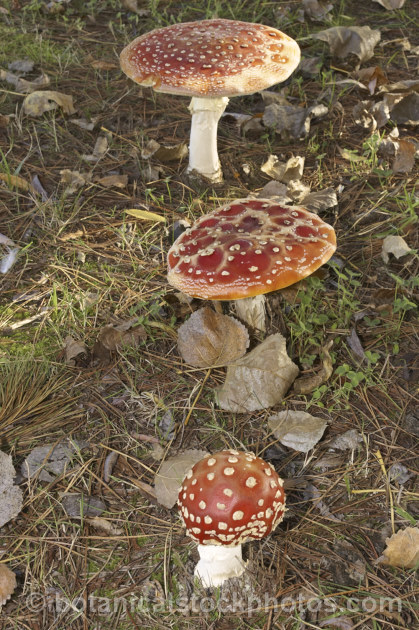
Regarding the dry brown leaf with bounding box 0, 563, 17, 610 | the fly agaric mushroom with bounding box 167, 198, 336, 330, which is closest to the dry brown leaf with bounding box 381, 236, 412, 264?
the fly agaric mushroom with bounding box 167, 198, 336, 330

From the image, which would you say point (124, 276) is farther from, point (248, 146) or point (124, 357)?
point (248, 146)


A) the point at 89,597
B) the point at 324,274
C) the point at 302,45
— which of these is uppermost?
Result: the point at 302,45

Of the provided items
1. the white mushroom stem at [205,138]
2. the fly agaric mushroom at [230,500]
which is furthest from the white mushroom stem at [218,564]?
the white mushroom stem at [205,138]

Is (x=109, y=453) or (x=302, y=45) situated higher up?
(x=302, y=45)

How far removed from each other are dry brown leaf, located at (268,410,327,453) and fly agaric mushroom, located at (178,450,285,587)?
0.50 meters

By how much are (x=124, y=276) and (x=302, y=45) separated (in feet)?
9.04

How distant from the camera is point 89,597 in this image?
8.25 ft

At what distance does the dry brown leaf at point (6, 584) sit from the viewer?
2514mm

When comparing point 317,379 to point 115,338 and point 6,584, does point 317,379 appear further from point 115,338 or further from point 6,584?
point 6,584

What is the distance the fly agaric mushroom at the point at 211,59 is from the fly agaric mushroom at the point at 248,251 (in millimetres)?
843

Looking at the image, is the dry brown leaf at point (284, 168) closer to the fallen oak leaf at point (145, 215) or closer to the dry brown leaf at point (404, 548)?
the fallen oak leaf at point (145, 215)

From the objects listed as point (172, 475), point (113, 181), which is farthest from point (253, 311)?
point (113, 181)

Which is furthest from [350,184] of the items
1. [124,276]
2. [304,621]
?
[304,621]

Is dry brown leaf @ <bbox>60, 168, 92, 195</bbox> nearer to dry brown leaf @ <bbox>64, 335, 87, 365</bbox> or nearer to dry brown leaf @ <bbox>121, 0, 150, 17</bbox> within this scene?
dry brown leaf @ <bbox>64, 335, 87, 365</bbox>
